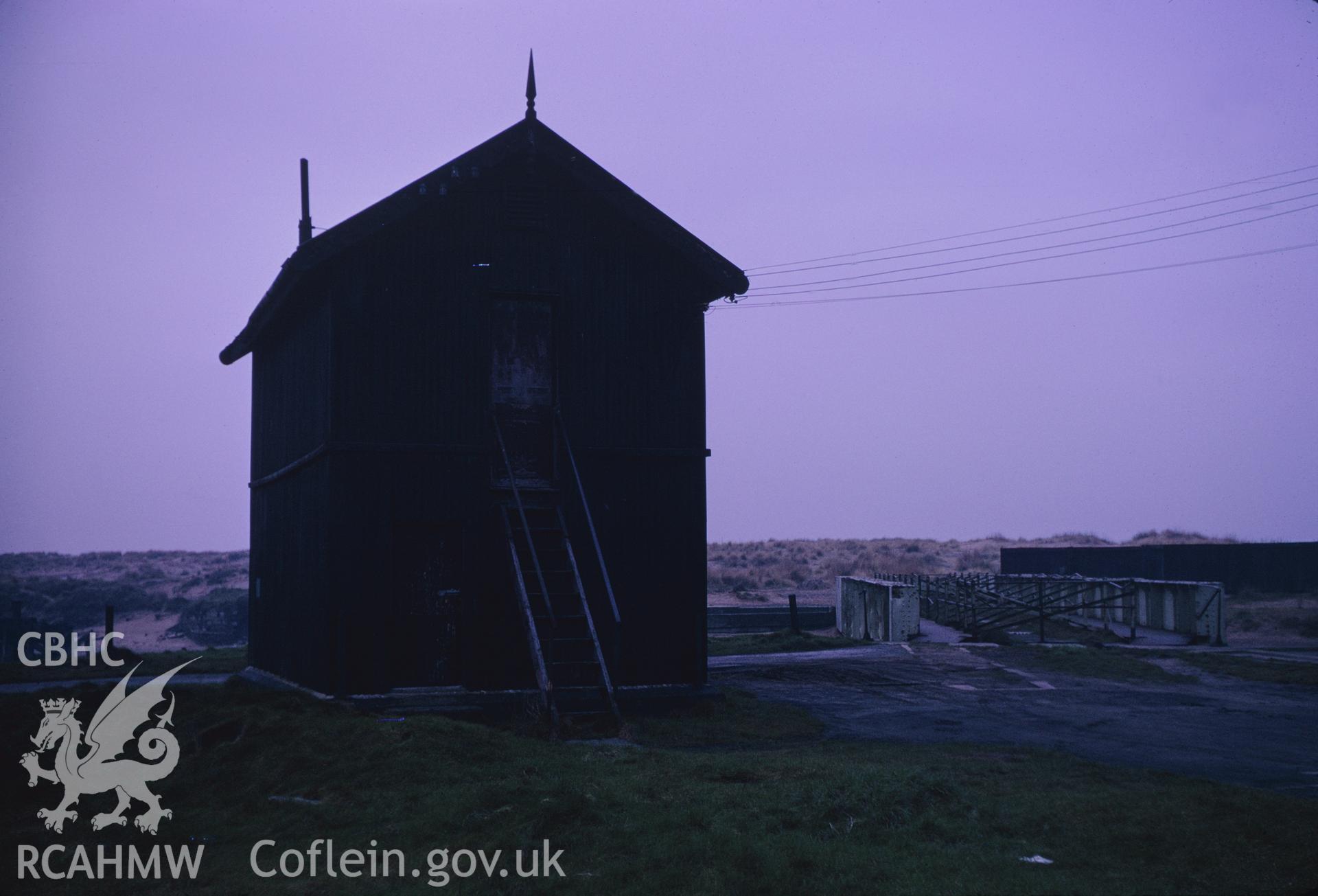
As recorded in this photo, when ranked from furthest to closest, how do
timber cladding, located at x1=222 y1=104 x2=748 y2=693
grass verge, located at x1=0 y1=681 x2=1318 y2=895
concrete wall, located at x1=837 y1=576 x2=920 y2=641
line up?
concrete wall, located at x1=837 y1=576 x2=920 y2=641, timber cladding, located at x1=222 y1=104 x2=748 y2=693, grass verge, located at x1=0 y1=681 x2=1318 y2=895

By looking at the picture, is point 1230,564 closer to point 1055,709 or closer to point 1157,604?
point 1157,604

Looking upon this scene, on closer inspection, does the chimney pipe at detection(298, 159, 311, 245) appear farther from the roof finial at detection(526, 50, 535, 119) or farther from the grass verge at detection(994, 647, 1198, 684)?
the grass verge at detection(994, 647, 1198, 684)

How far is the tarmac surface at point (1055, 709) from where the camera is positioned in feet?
38.9

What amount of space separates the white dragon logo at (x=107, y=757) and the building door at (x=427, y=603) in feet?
12.6

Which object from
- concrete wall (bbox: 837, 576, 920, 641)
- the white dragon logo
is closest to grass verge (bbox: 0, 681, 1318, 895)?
the white dragon logo

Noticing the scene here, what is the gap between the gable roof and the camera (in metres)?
14.9

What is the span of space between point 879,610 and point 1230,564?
72.2 ft

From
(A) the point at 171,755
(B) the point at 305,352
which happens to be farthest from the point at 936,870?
(B) the point at 305,352

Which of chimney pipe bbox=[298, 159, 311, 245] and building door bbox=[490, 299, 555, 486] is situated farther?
chimney pipe bbox=[298, 159, 311, 245]

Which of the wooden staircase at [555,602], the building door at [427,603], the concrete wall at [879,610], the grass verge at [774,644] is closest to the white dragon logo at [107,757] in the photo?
the building door at [427,603]

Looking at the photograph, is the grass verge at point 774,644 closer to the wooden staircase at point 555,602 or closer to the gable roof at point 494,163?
the wooden staircase at point 555,602

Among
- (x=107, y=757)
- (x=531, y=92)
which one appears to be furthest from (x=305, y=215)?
(x=107, y=757)

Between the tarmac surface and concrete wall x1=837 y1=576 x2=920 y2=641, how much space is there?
15.2 ft

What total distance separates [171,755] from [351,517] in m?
4.88
